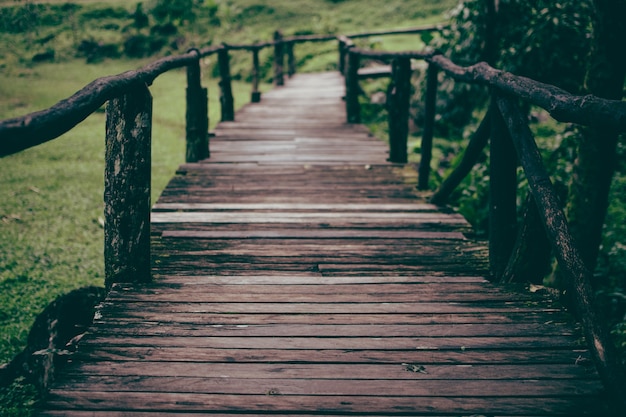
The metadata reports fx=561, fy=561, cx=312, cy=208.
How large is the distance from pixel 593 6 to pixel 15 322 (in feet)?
12.7

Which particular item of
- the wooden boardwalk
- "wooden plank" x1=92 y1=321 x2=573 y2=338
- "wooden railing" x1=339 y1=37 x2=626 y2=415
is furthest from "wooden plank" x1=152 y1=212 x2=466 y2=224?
"wooden plank" x1=92 y1=321 x2=573 y2=338

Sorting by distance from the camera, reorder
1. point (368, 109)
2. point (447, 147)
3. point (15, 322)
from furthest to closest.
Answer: point (368, 109) < point (447, 147) < point (15, 322)

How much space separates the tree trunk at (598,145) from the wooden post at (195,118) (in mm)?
3049

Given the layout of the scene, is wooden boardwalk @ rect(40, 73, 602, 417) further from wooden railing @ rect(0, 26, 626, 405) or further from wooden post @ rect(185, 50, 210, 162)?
wooden post @ rect(185, 50, 210, 162)

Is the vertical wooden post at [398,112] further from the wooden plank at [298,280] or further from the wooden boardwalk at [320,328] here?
the wooden plank at [298,280]

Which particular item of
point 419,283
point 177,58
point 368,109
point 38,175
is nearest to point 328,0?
point 368,109

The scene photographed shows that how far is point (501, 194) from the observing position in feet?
9.12

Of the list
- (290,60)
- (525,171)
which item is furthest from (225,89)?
(290,60)

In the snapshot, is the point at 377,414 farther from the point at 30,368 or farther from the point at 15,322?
the point at 15,322

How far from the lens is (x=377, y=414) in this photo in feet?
5.60

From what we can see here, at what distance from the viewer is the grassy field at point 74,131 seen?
4.11m

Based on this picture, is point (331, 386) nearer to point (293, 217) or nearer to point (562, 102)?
point (562, 102)

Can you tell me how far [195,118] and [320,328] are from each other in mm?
3202

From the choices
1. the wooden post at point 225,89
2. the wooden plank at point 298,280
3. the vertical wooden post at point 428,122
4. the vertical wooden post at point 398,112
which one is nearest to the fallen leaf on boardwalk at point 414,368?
the wooden plank at point 298,280
